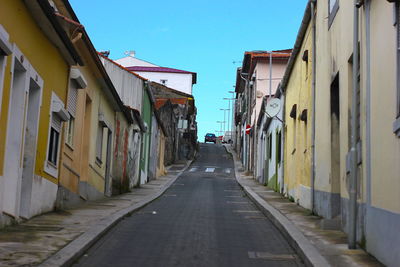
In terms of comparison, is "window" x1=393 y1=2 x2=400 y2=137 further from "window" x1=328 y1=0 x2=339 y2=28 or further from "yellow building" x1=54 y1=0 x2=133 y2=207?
"yellow building" x1=54 y1=0 x2=133 y2=207

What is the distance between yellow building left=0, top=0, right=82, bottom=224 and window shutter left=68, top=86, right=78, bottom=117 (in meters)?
0.62

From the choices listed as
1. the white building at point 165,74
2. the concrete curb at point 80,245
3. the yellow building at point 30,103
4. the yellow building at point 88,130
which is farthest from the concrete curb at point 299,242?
the white building at point 165,74

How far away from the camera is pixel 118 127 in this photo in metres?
20.4

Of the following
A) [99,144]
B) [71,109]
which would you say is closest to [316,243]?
[71,109]

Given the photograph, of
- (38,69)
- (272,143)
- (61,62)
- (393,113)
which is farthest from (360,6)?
(272,143)

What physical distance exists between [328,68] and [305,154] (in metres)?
3.65

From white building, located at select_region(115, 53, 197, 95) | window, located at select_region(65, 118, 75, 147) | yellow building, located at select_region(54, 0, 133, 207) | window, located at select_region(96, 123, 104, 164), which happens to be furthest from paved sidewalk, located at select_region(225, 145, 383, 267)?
white building, located at select_region(115, 53, 197, 95)

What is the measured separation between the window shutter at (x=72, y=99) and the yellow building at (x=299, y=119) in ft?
20.0

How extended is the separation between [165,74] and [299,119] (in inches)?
2336

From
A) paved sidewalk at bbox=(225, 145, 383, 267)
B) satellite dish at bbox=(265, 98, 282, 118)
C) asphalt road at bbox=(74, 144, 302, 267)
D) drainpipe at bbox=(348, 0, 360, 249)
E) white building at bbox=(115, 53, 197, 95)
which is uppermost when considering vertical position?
white building at bbox=(115, 53, 197, 95)

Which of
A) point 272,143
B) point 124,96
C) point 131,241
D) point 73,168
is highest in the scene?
point 124,96

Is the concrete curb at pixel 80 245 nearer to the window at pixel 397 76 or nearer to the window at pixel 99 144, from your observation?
the window at pixel 397 76

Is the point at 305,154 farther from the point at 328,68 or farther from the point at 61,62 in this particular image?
the point at 61,62

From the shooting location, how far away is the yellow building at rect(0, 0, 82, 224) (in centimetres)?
796
